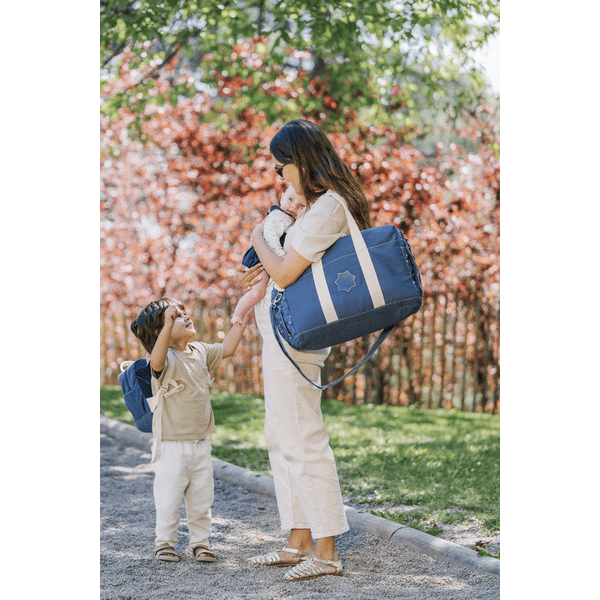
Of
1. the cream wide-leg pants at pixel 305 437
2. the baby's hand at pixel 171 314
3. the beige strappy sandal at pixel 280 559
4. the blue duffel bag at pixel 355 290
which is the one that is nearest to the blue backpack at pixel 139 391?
the baby's hand at pixel 171 314

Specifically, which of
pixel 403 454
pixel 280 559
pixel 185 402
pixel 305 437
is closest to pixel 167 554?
pixel 280 559

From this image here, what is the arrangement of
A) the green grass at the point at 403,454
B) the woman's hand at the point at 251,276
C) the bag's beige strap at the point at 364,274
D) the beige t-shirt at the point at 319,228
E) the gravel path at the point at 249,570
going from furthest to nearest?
the green grass at the point at 403,454, the woman's hand at the point at 251,276, the gravel path at the point at 249,570, the beige t-shirt at the point at 319,228, the bag's beige strap at the point at 364,274

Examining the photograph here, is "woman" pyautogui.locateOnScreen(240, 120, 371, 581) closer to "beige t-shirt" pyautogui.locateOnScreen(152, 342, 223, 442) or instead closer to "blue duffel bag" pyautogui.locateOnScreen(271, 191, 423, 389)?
"blue duffel bag" pyautogui.locateOnScreen(271, 191, 423, 389)

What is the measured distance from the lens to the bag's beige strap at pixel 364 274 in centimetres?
262

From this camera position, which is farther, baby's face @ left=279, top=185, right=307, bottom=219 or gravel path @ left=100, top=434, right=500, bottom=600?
baby's face @ left=279, top=185, right=307, bottom=219

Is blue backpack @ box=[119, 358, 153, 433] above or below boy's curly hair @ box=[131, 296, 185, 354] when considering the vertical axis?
below

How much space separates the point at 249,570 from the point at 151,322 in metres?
1.28

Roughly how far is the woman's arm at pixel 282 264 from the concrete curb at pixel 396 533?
5.13ft

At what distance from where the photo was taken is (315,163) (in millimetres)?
2889

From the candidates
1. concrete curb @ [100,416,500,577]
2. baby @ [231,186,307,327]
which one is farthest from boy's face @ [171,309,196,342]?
concrete curb @ [100,416,500,577]

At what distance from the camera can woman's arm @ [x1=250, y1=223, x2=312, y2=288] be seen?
2754 millimetres

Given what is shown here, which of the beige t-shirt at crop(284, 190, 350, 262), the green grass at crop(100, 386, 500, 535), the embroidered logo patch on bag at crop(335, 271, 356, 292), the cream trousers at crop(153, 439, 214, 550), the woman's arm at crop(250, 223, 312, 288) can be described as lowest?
the green grass at crop(100, 386, 500, 535)

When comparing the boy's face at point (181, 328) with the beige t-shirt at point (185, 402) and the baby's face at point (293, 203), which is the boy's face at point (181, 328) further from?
the baby's face at point (293, 203)

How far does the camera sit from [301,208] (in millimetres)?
3092
